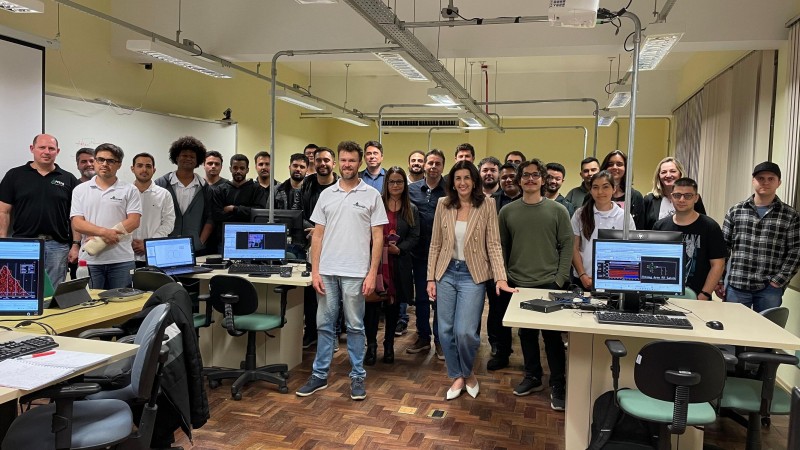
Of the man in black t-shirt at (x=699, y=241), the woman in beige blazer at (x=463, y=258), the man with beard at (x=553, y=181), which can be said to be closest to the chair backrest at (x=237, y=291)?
the woman in beige blazer at (x=463, y=258)

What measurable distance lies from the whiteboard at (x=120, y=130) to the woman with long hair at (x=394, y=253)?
312cm

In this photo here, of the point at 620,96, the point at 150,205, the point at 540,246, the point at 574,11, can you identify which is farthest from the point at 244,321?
the point at 620,96

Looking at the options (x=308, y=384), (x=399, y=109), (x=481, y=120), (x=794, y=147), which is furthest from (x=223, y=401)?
(x=399, y=109)

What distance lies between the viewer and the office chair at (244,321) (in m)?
3.64

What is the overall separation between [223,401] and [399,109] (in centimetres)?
774

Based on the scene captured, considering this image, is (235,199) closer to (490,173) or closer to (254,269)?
(254,269)

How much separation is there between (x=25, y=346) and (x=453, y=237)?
235cm

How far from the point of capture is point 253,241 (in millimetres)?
4285

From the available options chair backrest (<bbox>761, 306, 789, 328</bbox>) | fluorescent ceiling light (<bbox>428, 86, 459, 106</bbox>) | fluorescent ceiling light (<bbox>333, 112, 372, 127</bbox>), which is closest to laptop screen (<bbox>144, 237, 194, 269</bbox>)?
fluorescent ceiling light (<bbox>428, 86, 459, 106</bbox>)

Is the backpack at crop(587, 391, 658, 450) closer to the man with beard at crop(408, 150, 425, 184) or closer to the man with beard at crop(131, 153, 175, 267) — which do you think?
the man with beard at crop(408, 150, 425, 184)

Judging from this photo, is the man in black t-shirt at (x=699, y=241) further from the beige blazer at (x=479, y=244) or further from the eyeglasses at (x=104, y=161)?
the eyeglasses at (x=104, y=161)

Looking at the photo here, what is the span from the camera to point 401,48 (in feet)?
13.9

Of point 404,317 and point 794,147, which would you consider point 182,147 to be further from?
point 794,147

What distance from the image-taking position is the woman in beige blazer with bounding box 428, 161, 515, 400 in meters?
3.55
